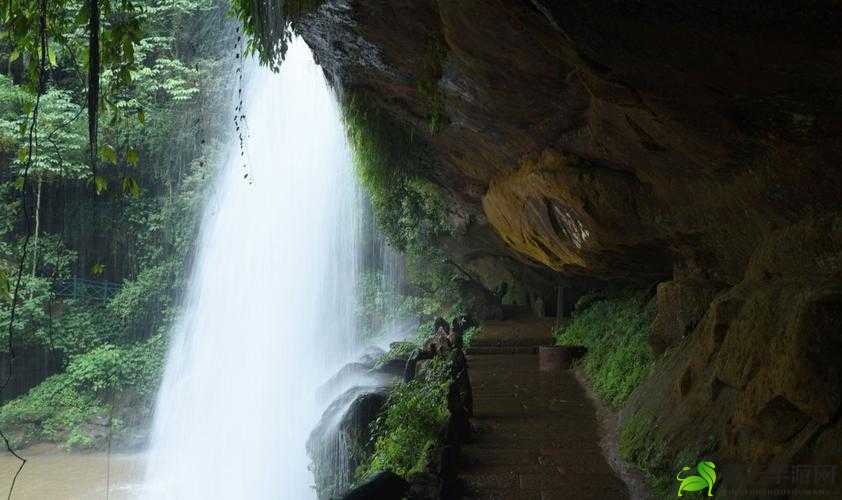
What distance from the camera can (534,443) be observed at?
7.69 meters

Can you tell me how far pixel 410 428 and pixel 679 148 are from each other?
413 centimetres

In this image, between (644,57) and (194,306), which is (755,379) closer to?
(644,57)

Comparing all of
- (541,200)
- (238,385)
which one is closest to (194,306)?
(238,385)

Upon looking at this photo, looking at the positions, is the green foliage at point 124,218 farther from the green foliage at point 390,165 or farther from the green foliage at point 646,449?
the green foliage at point 646,449

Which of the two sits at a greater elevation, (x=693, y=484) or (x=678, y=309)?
(x=678, y=309)

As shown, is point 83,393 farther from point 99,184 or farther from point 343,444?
point 99,184

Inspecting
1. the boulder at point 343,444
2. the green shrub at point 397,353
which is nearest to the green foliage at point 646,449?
the boulder at point 343,444

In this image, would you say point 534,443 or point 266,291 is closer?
point 534,443

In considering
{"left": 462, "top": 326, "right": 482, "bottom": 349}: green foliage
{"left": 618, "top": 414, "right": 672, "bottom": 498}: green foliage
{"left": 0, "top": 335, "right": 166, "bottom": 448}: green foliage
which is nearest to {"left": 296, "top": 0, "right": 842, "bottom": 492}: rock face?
{"left": 618, "top": 414, "right": 672, "bottom": 498}: green foliage

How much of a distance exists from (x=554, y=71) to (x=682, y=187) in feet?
6.78

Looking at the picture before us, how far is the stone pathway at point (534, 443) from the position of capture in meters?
6.17

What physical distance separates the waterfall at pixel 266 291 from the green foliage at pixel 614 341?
23.8ft

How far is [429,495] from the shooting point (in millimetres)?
5930

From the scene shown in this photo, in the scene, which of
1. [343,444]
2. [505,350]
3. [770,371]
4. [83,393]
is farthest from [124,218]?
[770,371]
